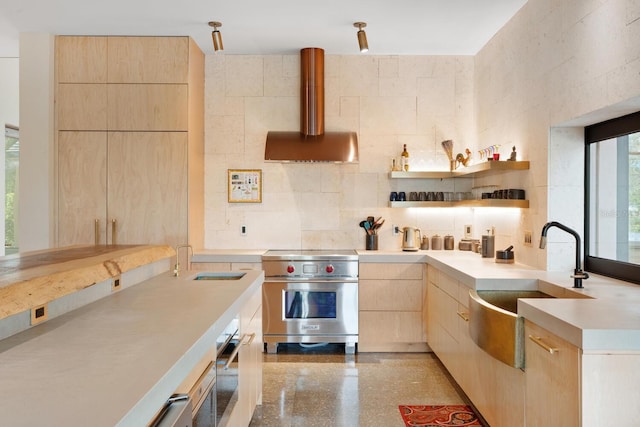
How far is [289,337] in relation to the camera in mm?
4180

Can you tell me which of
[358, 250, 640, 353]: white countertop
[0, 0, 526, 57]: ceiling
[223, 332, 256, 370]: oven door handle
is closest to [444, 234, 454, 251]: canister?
[358, 250, 640, 353]: white countertop

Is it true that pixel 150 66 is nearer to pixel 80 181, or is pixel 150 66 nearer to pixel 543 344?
pixel 80 181

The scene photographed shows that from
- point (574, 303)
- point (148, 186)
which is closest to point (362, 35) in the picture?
point (148, 186)

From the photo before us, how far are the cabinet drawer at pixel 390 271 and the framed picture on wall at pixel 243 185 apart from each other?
4.27ft

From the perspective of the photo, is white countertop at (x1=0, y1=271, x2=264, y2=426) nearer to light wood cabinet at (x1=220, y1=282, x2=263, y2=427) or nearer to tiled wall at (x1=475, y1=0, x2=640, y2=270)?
light wood cabinet at (x1=220, y1=282, x2=263, y2=427)

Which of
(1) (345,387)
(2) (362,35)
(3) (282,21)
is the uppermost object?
(3) (282,21)

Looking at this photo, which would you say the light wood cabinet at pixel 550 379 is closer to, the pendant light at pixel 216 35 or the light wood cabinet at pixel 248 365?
the light wood cabinet at pixel 248 365

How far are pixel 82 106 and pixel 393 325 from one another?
3.34 metres

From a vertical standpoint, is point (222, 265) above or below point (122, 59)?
below

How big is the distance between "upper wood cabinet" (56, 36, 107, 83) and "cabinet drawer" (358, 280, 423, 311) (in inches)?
116

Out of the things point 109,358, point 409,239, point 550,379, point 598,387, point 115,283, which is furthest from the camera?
point 409,239

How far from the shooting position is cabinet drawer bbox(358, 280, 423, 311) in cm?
418

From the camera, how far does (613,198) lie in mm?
2805

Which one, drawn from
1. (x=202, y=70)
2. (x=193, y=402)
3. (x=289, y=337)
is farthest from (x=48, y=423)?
(x=202, y=70)
